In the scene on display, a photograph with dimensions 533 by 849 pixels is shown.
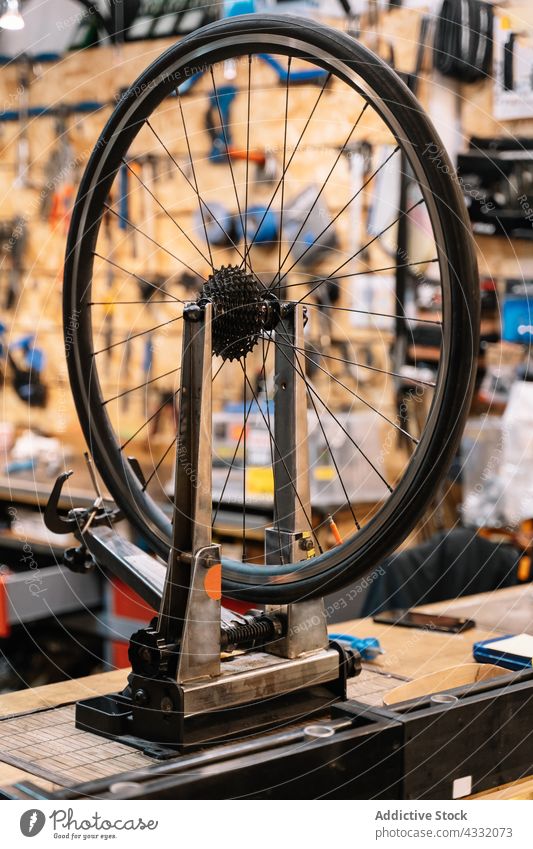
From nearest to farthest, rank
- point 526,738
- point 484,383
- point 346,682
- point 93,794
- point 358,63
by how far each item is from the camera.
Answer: point 93,794 → point 358,63 → point 526,738 → point 346,682 → point 484,383

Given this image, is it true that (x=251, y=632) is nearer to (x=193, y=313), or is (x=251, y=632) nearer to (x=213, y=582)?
(x=213, y=582)

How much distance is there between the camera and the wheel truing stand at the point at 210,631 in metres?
1.18

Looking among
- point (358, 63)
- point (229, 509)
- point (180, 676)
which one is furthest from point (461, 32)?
point (180, 676)

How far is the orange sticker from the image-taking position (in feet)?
3.94

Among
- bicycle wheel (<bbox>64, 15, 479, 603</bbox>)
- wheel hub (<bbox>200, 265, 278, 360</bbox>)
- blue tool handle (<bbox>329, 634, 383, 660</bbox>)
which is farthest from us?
blue tool handle (<bbox>329, 634, 383, 660</bbox>)

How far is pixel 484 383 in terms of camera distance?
366 cm

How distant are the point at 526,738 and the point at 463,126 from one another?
2809mm

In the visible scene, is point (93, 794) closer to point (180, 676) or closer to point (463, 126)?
point (180, 676)

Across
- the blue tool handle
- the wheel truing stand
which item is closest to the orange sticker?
the wheel truing stand

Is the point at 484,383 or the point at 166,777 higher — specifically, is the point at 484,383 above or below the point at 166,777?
above

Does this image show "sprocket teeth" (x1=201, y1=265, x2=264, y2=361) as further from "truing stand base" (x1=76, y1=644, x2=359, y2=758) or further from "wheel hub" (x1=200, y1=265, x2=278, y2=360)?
"truing stand base" (x1=76, y1=644, x2=359, y2=758)

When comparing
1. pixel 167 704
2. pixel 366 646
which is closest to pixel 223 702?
pixel 167 704

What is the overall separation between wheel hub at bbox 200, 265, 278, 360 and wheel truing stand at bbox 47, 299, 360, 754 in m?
0.03

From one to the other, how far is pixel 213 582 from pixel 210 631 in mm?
53
